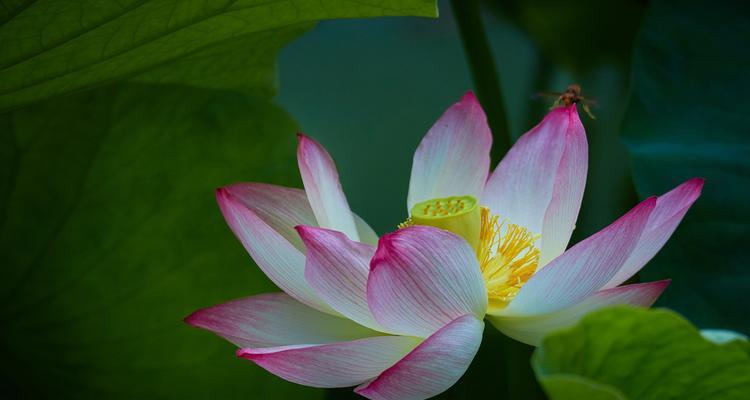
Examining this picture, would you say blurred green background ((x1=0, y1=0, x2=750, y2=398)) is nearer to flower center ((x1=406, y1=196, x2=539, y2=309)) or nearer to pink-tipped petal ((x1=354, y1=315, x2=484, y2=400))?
flower center ((x1=406, y1=196, x2=539, y2=309))

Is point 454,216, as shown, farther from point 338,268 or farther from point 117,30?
point 117,30

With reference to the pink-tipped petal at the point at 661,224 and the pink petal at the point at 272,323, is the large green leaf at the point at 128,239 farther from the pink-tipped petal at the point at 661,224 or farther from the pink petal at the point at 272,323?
the pink-tipped petal at the point at 661,224

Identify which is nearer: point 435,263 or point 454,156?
point 435,263

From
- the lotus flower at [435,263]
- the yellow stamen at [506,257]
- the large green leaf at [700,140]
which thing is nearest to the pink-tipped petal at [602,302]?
the lotus flower at [435,263]

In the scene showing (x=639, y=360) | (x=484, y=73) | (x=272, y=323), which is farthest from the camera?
(x=484, y=73)

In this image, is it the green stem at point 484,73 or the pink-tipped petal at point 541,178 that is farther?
the green stem at point 484,73

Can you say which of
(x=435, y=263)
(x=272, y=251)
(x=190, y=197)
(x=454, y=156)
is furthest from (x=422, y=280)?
(x=190, y=197)

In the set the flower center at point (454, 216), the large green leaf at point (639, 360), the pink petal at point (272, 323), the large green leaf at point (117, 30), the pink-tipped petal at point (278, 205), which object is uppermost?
the large green leaf at point (117, 30)

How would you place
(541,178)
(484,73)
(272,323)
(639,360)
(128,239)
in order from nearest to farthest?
1. (639,360)
2. (272,323)
3. (541,178)
4. (128,239)
5. (484,73)
